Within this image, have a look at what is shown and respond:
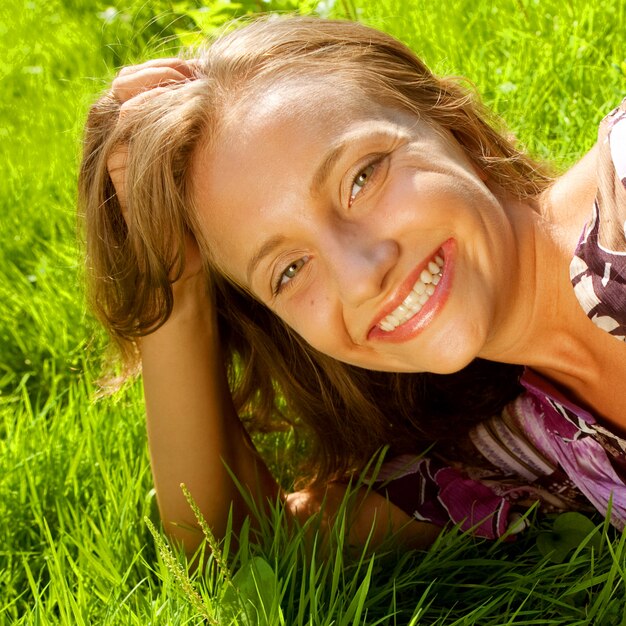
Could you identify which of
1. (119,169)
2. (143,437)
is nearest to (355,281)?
(119,169)

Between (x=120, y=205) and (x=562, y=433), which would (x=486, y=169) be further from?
(x=120, y=205)

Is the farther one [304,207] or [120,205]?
[120,205]

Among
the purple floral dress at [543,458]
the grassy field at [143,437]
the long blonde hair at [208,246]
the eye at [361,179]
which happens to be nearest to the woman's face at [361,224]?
the eye at [361,179]

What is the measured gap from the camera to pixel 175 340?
2.51 metres

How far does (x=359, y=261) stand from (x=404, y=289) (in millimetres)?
114

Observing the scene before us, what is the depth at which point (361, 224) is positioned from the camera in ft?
6.43

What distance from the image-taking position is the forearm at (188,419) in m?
2.50

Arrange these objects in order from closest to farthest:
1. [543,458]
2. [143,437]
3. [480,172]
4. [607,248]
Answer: [607,248] < [480,172] < [543,458] < [143,437]

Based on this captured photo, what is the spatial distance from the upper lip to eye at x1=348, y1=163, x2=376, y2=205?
0.18 meters

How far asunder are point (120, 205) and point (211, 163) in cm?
36

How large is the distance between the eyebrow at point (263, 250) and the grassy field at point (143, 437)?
582 mm

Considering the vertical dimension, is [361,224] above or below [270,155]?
below

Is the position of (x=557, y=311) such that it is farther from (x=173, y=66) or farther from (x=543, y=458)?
(x=173, y=66)

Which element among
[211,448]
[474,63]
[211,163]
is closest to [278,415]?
[211,448]
